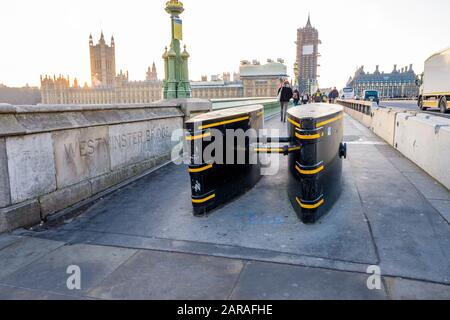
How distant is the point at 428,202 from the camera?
5.55 meters

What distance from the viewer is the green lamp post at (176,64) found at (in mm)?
9945

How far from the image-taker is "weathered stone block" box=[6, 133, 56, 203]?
4625mm

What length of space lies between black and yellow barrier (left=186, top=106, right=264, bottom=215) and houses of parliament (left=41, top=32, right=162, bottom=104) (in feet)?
473

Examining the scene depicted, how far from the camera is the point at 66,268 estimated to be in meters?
3.68

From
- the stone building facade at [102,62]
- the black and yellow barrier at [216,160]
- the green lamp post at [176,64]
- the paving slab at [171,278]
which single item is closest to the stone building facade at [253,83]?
the stone building facade at [102,62]

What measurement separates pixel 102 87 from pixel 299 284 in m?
178

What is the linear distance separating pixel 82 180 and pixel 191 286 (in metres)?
3.37

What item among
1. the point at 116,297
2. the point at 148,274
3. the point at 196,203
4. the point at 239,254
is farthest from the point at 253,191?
the point at 116,297

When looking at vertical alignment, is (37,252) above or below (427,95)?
below

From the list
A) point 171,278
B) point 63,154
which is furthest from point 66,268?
point 63,154

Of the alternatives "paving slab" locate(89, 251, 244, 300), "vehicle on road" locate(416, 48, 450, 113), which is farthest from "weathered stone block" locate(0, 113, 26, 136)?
"vehicle on road" locate(416, 48, 450, 113)

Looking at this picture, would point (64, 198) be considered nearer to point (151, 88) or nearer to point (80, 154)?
point (80, 154)

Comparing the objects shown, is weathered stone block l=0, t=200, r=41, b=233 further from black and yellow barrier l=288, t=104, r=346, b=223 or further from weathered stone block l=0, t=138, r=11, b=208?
black and yellow barrier l=288, t=104, r=346, b=223
